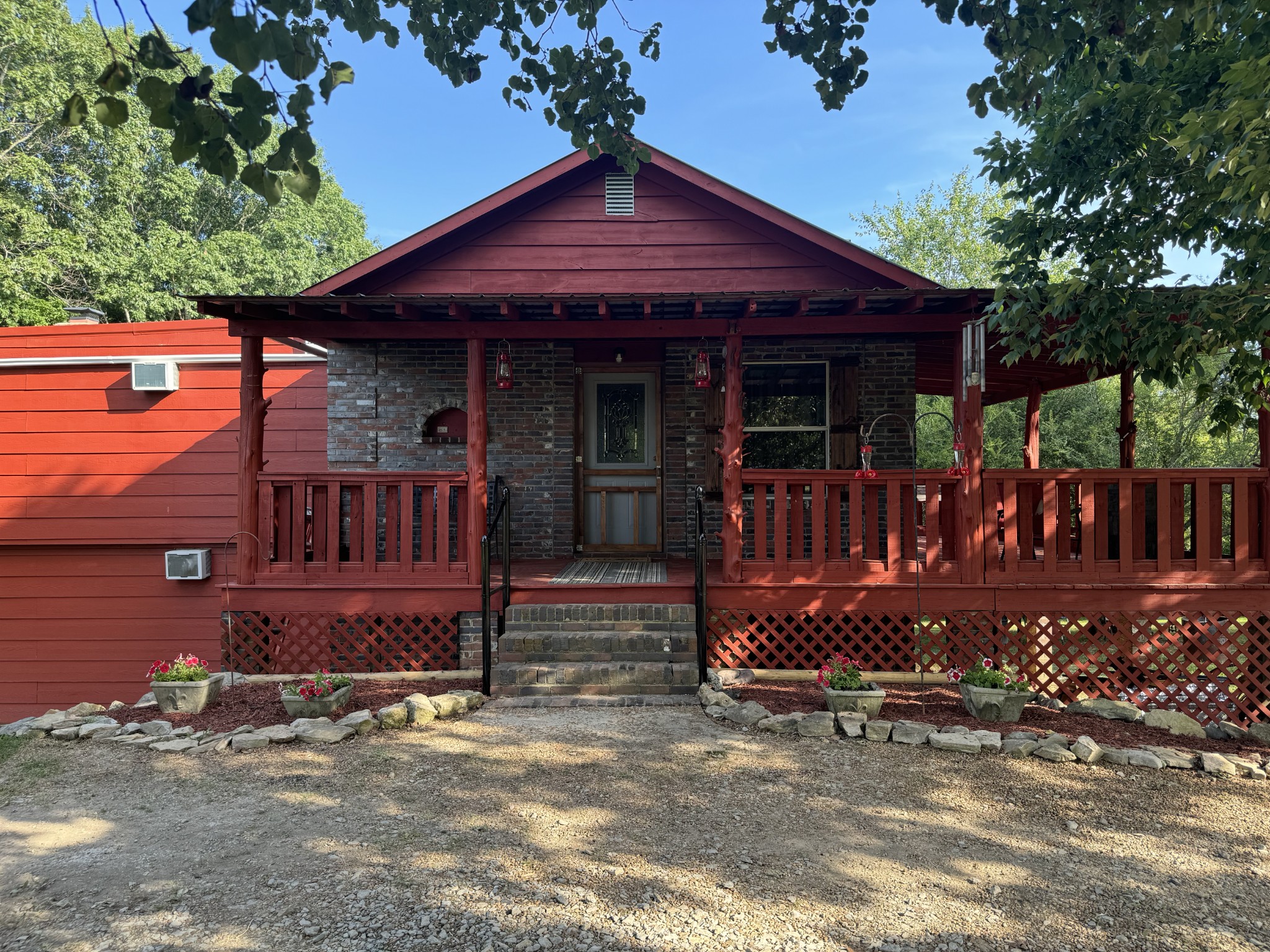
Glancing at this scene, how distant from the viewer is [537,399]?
840 centimetres

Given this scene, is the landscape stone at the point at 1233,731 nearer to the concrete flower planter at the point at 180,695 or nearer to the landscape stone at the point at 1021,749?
the landscape stone at the point at 1021,749

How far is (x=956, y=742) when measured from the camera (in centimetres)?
479

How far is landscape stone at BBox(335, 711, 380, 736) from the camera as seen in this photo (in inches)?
203

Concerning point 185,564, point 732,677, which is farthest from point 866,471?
point 185,564

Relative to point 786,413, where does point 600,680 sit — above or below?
below

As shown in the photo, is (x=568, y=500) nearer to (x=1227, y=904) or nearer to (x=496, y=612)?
(x=496, y=612)

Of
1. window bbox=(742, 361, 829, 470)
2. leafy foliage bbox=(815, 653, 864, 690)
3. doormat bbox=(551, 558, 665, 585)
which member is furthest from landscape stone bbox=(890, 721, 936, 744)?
window bbox=(742, 361, 829, 470)

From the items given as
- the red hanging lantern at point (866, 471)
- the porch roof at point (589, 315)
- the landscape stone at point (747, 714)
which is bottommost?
the landscape stone at point (747, 714)

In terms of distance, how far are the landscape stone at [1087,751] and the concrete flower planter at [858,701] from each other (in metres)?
1.22

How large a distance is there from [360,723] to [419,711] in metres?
0.42

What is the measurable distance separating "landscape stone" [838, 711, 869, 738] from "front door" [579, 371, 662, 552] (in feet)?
12.0

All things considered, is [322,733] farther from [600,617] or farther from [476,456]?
[476,456]

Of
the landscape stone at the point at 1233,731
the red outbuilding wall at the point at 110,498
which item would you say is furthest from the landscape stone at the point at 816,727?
the red outbuilding wall at the point at 110,498

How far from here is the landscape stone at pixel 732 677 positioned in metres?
6.03
